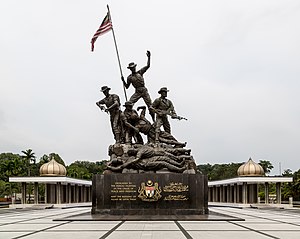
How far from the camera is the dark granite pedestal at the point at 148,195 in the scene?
1805 cm

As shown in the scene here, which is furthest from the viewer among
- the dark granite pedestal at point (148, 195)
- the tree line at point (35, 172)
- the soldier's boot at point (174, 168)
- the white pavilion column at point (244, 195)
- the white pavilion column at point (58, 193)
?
the tree line at point (35, 172)

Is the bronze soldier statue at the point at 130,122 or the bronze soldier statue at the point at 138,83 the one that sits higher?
the bronze soldier statue at the point at 138,83

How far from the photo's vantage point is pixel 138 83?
2062 centimetres

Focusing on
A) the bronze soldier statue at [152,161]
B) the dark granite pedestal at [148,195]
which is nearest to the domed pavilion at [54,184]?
the bronze soldier statue at [152,161]

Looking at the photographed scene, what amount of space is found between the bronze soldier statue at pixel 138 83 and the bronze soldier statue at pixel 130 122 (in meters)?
0.59

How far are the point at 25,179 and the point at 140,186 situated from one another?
2341 centimetres

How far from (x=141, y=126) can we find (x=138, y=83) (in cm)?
201

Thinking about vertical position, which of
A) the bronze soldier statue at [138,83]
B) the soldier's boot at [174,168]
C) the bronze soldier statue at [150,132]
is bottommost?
the soldier's boot at [174,168]

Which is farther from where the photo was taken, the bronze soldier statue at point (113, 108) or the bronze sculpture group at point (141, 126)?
the bronze soldier statue at point (113, 108)

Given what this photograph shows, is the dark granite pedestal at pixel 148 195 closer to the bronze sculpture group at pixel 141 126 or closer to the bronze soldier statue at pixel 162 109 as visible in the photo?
the bronze sculpture group at pixel 141 126

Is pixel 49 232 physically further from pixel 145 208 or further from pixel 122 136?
pixel 122 136

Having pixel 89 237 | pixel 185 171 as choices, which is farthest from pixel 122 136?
pixel 89 237

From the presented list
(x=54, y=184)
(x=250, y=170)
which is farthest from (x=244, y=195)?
(x=54, y=184)

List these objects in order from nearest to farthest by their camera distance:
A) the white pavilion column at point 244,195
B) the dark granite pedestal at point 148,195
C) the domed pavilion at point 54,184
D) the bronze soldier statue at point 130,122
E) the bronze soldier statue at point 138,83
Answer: the dark granite pedestal at point 148,195
the bronze soldier statue at point 130,122
the bronze soldier statue at point 138,83
the domed pavilion at point 54,184
the white pavilion column at point 244,195
